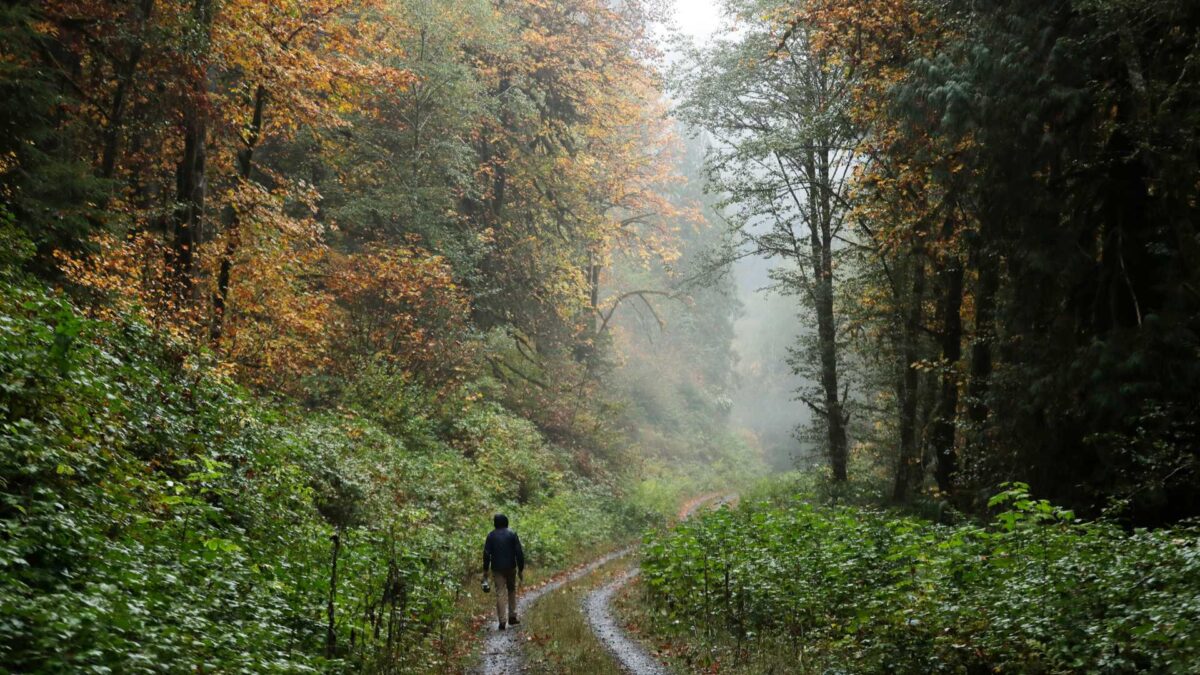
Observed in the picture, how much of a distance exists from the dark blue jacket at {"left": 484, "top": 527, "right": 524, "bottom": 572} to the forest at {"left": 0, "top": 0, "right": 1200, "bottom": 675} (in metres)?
0.91

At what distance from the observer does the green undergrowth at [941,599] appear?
5699mm

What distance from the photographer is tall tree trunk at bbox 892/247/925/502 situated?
17.4 m

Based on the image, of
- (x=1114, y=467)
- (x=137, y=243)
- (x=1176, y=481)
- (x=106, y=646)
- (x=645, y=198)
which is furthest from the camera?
(x=645, y=198)

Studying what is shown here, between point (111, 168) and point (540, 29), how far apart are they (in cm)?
1819

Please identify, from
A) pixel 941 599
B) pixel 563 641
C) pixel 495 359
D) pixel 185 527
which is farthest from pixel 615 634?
pixel 495 359

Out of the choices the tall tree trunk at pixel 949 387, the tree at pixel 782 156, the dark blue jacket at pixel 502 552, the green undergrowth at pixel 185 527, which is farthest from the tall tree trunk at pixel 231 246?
the tall tree trunk at pixel 949 387

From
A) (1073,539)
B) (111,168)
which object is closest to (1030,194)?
(1073,539)

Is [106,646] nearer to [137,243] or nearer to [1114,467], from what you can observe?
[137,243]

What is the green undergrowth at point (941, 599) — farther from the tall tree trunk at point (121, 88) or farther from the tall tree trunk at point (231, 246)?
the tall tree trunk at point (121, 88)

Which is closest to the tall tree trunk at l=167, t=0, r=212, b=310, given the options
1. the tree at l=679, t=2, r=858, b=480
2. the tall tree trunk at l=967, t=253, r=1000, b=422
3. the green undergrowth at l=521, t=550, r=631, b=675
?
the green undergrowth at l=521, t=550, r=631, b=675

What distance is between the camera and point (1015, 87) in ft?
33.8

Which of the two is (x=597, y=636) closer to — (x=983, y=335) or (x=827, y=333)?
(x=983, y=335)

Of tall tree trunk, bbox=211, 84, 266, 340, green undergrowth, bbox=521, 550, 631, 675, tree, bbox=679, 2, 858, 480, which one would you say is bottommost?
green undergrowth, bbox=521, 550, 631, 675

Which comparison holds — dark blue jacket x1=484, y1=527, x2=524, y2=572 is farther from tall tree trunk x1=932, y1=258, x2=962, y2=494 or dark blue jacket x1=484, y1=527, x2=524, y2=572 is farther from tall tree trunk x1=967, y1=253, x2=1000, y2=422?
tall tree trunk x1=932, y1=258, x2=962, y2=494
